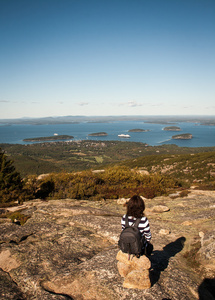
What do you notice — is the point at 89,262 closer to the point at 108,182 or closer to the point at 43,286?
the point at 43,286

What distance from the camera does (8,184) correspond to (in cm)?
1278

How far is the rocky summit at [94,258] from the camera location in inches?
169

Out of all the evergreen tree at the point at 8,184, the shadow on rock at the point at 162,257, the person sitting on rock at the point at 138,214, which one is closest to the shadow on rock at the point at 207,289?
the shadow on rock at the point at 162,257

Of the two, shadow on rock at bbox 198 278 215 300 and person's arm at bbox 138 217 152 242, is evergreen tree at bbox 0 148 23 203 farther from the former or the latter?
shadow on rock at bbox 198 278 215 300

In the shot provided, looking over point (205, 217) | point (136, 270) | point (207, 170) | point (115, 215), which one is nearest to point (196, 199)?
point (205, 217)

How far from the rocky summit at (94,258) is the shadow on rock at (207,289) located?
2 centimetres

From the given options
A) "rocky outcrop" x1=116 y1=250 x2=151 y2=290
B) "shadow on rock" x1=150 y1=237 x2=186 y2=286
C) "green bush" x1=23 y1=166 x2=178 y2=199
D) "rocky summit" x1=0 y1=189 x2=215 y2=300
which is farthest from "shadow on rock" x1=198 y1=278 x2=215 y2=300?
"green bush" x1=23 y1=166 x2=178 y2=199

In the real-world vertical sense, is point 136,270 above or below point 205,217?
above

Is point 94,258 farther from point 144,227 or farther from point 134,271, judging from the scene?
point 144,227

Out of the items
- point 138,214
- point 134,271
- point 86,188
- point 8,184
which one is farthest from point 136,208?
point 8,184

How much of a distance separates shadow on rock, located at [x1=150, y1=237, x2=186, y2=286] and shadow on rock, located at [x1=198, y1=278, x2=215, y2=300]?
0.94 metres

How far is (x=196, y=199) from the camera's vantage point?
1153 centimetres

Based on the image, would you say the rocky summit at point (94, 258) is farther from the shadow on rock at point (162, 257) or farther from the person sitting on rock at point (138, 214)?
the person sitting on rock at point (138, 214)

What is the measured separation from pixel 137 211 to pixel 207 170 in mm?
31079
